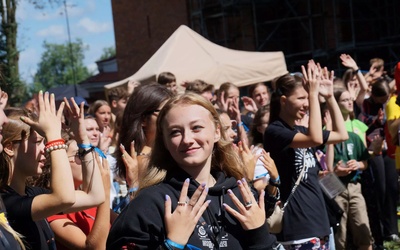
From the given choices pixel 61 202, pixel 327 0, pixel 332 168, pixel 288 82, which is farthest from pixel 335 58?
pixel 61 202

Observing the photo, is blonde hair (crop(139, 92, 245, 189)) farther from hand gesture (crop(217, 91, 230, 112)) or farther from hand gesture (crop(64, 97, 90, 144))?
hand gesture (crop(217, 91, 230, 112))

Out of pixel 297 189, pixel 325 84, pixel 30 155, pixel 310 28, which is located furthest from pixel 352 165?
pixel 310 28

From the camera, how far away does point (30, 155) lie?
164 inches

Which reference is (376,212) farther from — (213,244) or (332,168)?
(213,244)

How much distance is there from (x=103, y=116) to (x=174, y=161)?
20.1ft

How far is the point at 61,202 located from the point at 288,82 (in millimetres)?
2916

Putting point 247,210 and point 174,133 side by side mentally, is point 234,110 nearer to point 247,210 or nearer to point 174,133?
point 174,133

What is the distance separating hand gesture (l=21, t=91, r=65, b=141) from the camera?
3.85 m

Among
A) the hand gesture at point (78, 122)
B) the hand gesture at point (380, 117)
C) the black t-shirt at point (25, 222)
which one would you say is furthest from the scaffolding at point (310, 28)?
the black t-shirt at point (25, 222)

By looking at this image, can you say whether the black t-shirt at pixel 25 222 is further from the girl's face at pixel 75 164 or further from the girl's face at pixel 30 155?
the girl's face at pixel 75 164

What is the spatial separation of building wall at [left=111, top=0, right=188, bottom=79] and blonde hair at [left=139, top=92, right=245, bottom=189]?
33.7m

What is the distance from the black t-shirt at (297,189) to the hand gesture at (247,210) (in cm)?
250

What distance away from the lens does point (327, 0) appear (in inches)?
1171

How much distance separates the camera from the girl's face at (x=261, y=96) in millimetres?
11214
